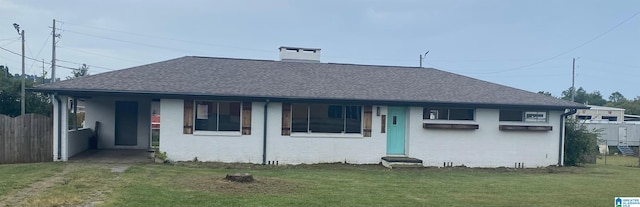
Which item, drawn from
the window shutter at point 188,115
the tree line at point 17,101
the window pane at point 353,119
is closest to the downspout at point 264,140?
the window shutter at point 188,115

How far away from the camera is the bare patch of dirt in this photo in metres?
10.3

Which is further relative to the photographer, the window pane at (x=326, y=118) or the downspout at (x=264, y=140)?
the window pane at (x=326, y=118)

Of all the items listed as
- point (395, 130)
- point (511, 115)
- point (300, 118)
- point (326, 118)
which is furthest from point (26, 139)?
point (511, 115)

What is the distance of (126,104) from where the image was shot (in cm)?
Result: 1941

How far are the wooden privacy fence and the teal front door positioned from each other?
1057 centimetres

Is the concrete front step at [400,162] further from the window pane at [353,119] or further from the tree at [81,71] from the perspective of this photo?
the tree at [81,71]

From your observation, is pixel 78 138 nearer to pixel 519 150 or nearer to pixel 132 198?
pixel 132 198

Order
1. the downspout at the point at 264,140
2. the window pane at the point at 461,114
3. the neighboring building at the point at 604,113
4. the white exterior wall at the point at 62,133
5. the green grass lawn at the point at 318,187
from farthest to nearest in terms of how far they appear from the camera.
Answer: the neighboring building at the point at 604,113
the window pane at the point at 461,114
the downspout at the point at 264,140
the white exterior wall at the point at 62,133
the green grass lawn at the point at 318,187

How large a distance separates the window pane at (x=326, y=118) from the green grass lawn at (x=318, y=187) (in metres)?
1.50

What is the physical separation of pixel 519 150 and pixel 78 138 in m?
15.0

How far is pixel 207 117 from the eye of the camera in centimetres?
1631

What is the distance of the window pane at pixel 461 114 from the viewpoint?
57.6 ft

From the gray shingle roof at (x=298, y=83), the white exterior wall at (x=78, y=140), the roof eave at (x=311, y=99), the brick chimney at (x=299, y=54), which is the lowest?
the white exterior wall at (x=78, y=140)

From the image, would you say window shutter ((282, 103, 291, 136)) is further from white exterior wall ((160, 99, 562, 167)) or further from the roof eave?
the roof eave
